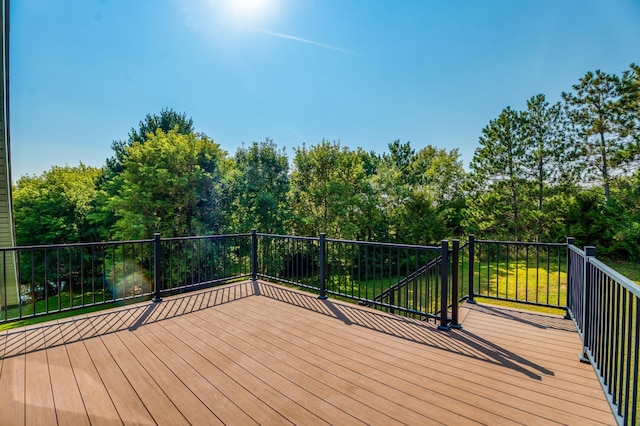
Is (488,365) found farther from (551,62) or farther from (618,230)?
(618,230)

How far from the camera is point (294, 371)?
92.7 inches

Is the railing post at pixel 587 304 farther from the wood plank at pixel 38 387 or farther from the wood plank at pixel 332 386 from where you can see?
the wood plank at pixel 38 387

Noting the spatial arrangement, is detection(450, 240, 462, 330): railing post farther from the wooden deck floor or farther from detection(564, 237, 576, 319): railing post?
detection(564, 237, 576, 319): railing post

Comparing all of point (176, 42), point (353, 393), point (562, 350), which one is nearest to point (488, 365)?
point (562, 350)

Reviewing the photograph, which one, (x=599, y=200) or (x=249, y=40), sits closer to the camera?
(x=249, y=40)

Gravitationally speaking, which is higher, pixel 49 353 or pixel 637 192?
pixel 637 192

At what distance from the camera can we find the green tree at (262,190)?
1320 centimetres

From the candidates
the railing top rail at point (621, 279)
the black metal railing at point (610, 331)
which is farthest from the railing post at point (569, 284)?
the railing top rail at point (621, 279)

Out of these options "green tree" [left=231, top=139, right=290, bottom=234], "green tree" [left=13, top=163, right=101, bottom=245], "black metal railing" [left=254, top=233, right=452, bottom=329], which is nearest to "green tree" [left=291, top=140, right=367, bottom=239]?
"green tree" [left=231, top=139, right=290, bottom=234]

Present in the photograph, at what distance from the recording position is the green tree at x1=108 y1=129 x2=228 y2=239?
11.4 meters

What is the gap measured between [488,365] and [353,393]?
4.15 ft

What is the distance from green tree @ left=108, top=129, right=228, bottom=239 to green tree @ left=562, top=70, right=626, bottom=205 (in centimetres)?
1530

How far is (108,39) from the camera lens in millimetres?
8227

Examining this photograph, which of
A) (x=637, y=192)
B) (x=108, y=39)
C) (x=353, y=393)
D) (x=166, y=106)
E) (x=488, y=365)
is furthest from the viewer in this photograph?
→ (x=166, y=106)
